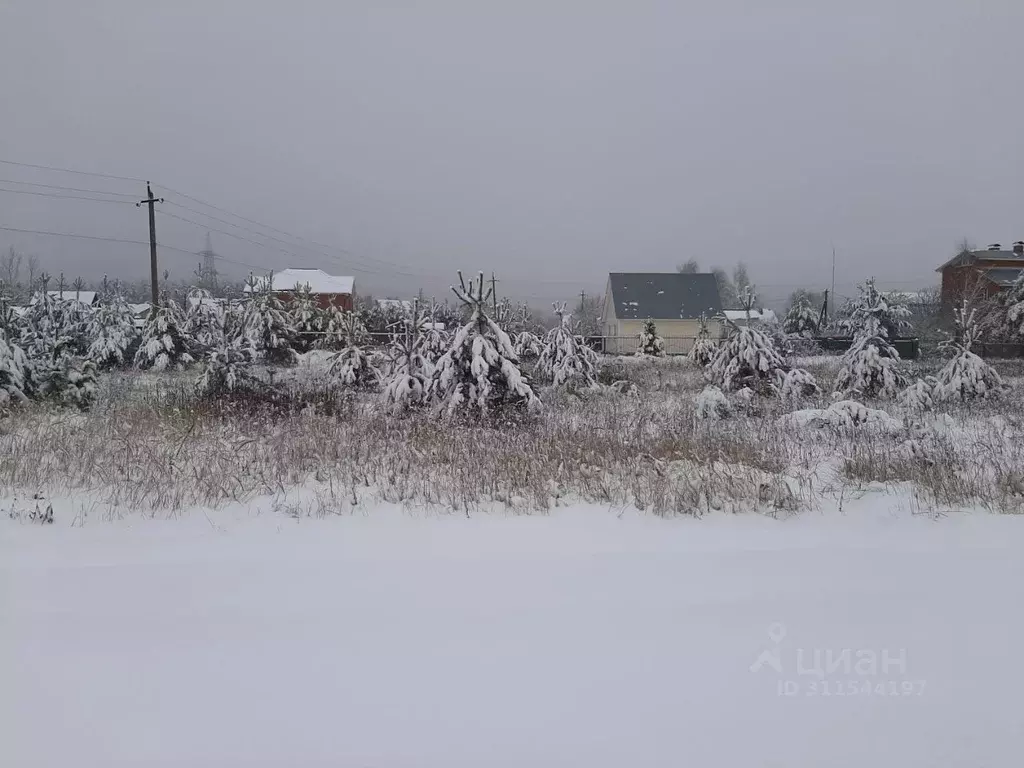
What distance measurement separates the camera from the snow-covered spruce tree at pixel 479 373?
959 cm

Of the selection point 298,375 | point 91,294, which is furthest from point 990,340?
point 91,294

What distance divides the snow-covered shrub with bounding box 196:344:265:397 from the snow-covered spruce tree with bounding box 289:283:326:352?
1427 cm

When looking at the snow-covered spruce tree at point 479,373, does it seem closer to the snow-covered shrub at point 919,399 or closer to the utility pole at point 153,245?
the snow-covered shrub at point 919,399

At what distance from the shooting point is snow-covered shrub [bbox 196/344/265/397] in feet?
37.5

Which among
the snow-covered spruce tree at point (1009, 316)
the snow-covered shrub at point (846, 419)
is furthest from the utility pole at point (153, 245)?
the snow-covered spruce tree at point (1009, 316)

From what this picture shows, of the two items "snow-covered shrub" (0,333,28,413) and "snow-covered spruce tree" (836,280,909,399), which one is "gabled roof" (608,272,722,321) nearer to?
"snow-covered spruce tree" (836,280,909,399)

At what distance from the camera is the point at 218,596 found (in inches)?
135

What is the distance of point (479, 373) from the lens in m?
9.63

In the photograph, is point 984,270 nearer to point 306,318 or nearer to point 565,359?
point 565,359

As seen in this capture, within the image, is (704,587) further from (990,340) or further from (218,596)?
(990,340)

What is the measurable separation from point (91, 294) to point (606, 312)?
4651 cm

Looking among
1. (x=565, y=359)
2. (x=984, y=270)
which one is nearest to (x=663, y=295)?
(x=984, y=270)

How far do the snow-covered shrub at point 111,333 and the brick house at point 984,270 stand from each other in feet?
127

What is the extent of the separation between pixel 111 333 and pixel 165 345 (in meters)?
3.25
